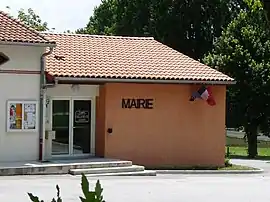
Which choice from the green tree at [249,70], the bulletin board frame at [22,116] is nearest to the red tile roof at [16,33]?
the bulletin board frame at [22,116]

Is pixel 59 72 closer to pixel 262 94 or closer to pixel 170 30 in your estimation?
pixel 262 94

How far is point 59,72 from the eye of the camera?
2172 cm

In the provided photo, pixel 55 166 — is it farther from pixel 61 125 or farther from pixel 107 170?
pixel 61 125

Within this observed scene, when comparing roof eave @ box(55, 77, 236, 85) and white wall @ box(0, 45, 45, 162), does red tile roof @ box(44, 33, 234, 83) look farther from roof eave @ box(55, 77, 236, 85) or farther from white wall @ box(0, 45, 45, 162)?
white wall @ box(0, 45, 45, 162)

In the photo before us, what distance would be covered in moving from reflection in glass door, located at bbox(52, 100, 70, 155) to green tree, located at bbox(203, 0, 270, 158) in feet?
49.5

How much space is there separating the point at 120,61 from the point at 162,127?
9.32 ft

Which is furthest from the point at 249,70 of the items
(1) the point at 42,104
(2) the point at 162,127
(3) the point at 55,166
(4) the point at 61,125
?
(3) the point at 55,166

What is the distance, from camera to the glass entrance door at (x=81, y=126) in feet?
73.6

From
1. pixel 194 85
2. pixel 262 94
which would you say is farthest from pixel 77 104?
pixel 262 94

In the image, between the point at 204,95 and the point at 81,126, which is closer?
the point at 81,126

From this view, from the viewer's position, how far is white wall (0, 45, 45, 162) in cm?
2053

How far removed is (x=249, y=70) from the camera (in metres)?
35.1

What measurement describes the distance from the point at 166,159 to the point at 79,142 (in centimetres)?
305

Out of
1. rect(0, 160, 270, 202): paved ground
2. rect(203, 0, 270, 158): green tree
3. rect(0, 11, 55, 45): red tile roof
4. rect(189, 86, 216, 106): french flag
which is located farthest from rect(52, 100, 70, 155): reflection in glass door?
rect(203, 0, 270, 158): green tree
